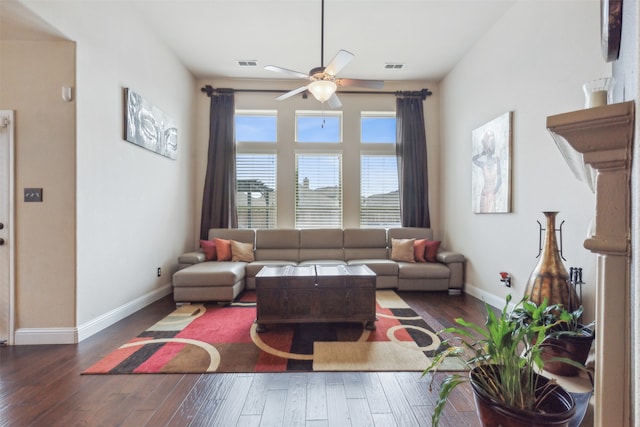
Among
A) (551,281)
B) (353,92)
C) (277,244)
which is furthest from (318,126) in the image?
(551,281)

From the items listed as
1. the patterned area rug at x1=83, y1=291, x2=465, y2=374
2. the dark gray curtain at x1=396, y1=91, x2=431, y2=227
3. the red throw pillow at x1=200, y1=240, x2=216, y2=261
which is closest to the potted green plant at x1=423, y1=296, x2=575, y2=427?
the patterned area rug at x1=83, y1=291, x2=465, y2=374

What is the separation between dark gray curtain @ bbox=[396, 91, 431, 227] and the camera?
16.5ft

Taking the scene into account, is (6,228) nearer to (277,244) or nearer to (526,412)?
(277,244)

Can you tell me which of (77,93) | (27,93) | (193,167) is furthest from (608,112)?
(193,167)

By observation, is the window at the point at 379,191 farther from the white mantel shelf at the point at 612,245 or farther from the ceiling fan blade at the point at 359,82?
the white mantel shelf at the point at 612,245

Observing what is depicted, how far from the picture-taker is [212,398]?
1752 millimetres

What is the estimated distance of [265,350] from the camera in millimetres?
2352

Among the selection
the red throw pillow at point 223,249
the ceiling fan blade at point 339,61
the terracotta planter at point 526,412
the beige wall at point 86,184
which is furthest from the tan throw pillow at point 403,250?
the beige wall at point 86,184

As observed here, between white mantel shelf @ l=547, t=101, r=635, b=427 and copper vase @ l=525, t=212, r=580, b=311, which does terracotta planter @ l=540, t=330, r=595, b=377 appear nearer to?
copper vase @ l=525, t=212, r=580, b=311

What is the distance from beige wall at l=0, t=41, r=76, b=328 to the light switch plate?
0.12ft

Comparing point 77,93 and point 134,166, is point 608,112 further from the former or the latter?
point 134,166

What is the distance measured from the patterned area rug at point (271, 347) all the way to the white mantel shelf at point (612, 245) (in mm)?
1508

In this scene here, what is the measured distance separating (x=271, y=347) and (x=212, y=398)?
70cm

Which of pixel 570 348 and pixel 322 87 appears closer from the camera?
pixel 570 348
